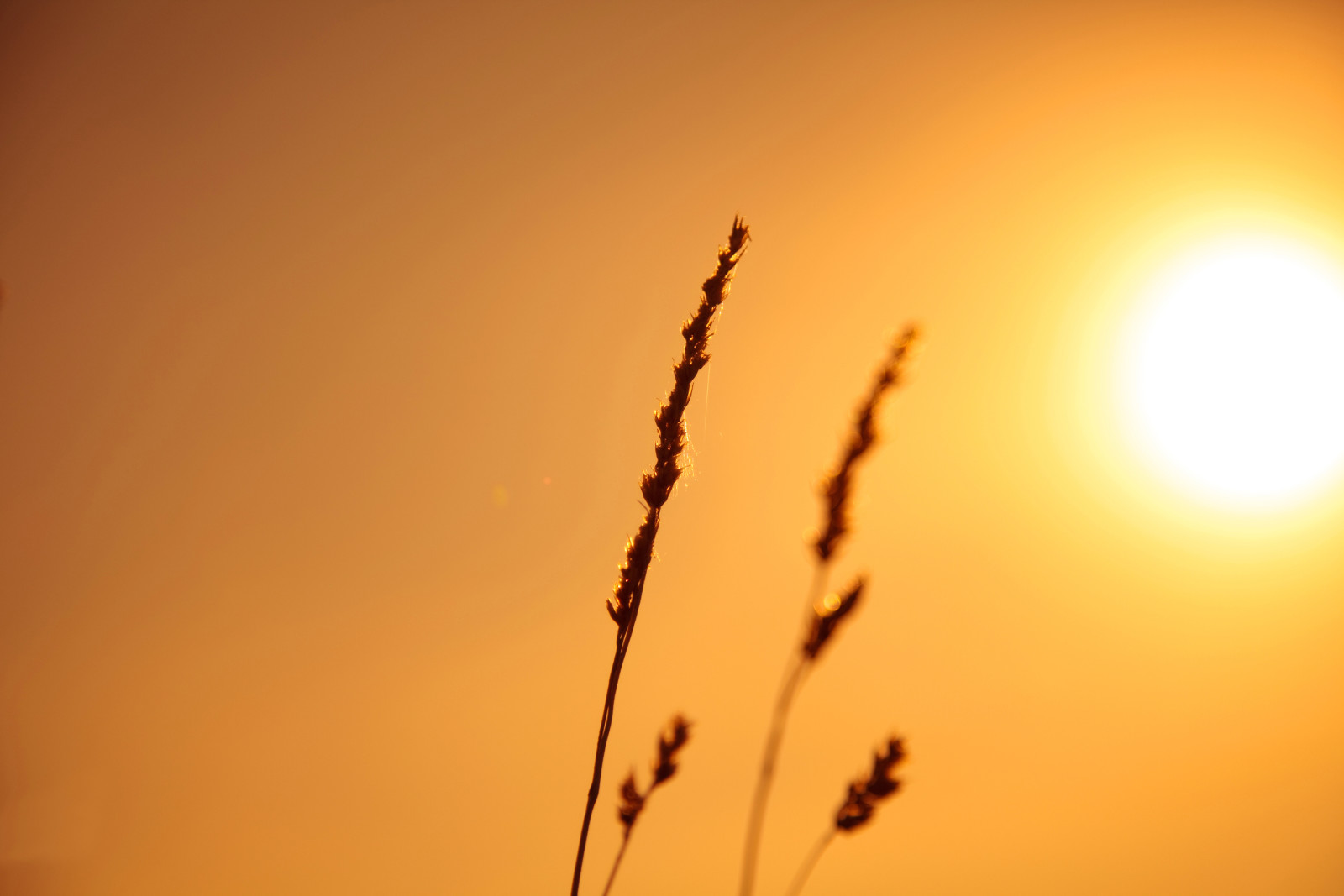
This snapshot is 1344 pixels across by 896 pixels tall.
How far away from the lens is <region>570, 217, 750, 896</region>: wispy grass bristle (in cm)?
120

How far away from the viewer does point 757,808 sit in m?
Result: 1.20

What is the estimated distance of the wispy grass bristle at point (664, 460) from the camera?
120 cm

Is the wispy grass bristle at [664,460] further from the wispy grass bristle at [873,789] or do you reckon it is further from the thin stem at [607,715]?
the wispy grass bristle at [873,789]

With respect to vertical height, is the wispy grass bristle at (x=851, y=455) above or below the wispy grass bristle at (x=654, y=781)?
above

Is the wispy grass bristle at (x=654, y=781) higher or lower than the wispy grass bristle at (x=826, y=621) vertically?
lower

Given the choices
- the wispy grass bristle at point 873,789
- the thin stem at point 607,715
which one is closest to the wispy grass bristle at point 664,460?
the thin stem at point 607,715

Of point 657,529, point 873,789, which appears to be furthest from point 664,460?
point 873,789

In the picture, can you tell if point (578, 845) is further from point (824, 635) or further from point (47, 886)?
point (47, 886)

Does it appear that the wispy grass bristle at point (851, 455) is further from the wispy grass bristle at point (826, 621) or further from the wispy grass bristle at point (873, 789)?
the wispy grass bristle at point (873, 789)

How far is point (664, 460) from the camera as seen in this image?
125 centimetres

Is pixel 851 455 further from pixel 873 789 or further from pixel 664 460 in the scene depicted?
pixel 873 789

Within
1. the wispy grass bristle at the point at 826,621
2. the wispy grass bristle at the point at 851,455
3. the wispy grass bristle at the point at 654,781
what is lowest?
the wispy grass bristle at the point at 654,781

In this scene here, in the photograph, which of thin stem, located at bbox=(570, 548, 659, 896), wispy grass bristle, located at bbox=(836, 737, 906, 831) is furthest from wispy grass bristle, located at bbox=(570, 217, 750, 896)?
wispy grass bristle, located at bbox=(836, 737, 906, 831)

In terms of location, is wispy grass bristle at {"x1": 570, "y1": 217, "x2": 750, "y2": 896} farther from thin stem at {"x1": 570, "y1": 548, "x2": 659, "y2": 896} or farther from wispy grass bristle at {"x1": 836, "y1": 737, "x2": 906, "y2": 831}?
wispy grass bristle at {"x1": 836, "y1": 737, "x2": 906, "y2": 831}
